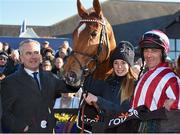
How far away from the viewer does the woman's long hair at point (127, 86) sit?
3.79m

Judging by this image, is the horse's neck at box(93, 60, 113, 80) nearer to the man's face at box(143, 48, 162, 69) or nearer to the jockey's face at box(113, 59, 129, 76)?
the jockey's face at box(113, 59, 129, 76)

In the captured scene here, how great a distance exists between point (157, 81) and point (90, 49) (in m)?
1.14

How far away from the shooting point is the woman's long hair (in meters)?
3.79

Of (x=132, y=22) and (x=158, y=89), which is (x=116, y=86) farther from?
(x=132, y=22)

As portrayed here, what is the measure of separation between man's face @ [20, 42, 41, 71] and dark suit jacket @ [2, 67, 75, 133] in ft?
0.28

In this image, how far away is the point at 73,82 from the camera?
154 inches

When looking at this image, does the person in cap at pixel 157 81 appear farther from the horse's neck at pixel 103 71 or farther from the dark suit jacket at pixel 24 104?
the dark suit jacket at pixel 24 104

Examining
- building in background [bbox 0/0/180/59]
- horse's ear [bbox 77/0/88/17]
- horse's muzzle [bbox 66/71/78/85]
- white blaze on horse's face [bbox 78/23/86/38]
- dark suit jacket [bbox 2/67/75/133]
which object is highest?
building in background [bbox 0/0/180/59]

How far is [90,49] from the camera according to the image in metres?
4.11

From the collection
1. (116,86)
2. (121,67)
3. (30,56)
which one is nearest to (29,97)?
(30,56)

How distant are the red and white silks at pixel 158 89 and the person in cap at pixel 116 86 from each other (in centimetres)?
45

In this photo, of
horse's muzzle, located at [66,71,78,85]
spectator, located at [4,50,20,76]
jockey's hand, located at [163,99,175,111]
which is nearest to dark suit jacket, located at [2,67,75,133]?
horse's muzzle, located at [66,71,78,85]

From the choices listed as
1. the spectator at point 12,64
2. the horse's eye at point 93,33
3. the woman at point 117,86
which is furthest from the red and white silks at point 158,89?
the spectator at point 12,64

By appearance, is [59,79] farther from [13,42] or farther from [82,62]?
[13,42]
